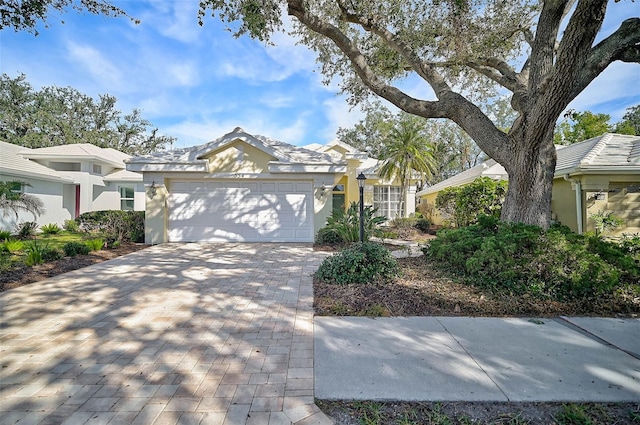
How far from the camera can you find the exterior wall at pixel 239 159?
411 inches

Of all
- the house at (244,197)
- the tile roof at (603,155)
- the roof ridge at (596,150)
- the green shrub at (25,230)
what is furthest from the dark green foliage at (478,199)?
the green shrub at (25,230)

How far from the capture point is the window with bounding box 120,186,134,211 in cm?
1775

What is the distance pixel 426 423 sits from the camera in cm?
204

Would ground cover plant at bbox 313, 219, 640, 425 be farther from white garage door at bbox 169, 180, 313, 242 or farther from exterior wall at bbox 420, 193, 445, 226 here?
exterior wall at bbox 420, 193, 445, 226

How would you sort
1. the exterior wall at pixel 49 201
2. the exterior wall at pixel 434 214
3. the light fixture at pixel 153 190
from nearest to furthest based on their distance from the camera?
1. the light fixture at pixel 153 190
2. the exterior wall at pixel 49 201
3. the exterior wall at pixel 434 214

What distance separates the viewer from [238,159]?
10.5 m

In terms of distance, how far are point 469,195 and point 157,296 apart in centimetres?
1108

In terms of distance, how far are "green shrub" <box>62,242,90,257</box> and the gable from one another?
436cm

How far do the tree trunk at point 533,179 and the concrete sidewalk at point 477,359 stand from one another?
255 cm

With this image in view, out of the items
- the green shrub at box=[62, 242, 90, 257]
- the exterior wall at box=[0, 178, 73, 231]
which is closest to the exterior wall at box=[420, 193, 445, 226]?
the green shrub at box=[62, 242, 90, 257]

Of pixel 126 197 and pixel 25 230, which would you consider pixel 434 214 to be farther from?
pixel 25 230

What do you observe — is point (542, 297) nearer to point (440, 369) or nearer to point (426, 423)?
point (440, 369)

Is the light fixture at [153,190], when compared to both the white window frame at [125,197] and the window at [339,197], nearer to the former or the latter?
the window at [339,197]

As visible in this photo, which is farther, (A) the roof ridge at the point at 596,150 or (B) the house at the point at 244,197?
(B) the house at the point at 244,197
